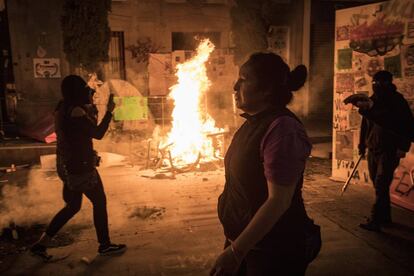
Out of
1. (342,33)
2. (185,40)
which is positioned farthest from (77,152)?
(185,40)

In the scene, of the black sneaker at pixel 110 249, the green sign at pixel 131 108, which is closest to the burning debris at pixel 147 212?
the black sneaker at pixel 110 249

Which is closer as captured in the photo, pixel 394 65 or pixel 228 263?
pixel 228 263

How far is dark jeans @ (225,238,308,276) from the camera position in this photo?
2.12 metres

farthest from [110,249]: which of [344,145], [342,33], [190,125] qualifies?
[190,125]

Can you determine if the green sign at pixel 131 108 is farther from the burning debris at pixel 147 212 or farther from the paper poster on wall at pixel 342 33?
the paper poster on wall at pixel 342 33

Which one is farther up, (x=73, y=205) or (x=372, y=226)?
(x=73, y=205)

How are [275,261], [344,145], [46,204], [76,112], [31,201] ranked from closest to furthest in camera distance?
[275,261] < [76,112] < [46,204] < [31,201] < [344,145]

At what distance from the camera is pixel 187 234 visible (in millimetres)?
5266

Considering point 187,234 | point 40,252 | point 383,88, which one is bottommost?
point 187,234

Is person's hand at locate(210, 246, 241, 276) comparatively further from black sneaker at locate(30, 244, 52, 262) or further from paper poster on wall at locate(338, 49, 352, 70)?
paper poster on wall at locate(338, 49, 352, 70)

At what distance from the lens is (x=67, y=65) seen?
1335cm

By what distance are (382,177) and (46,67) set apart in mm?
11679

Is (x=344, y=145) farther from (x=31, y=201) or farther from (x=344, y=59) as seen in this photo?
(x=31, y=201)

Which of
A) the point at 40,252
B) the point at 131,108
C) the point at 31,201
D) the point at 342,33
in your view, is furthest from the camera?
the point at 131,108
